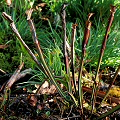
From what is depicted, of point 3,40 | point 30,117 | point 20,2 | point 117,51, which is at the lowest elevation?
point 30,117

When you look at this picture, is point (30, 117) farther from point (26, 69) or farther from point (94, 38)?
point (94, 38)

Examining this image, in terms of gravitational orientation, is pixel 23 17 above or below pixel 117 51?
above

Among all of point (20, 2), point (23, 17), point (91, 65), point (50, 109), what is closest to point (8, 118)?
point (50, 109)

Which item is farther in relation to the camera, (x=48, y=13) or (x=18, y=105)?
(x=48, y=13)

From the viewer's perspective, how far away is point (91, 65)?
2246 mm

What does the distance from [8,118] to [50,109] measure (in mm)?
292

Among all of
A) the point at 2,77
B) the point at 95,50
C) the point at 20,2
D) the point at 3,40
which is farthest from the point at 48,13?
the point at 2,77

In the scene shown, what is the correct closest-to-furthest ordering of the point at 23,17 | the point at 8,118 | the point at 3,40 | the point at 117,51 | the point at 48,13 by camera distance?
the point at 8,118 → the point at 117,51 → the point at 3,40 → the point at 23,17 → the point at 48,13

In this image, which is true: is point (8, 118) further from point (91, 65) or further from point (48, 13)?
point (48, 13)

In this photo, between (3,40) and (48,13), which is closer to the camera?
(3,40)

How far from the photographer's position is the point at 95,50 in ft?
7.68

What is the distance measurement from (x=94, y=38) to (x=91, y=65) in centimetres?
30

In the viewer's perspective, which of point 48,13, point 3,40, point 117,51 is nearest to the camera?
point 117,51

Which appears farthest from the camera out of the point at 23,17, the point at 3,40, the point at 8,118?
the point at 23,17
